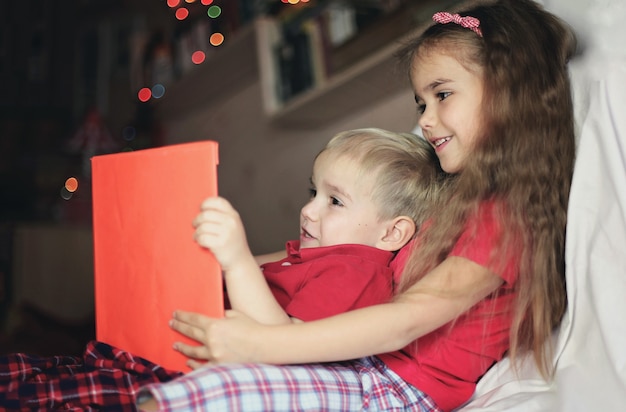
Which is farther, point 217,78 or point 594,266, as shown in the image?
point 217,78

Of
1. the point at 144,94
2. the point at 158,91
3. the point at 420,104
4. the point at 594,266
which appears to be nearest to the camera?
the point at 594,266

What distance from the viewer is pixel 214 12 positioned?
341cm

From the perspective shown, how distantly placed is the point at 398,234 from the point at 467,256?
0.22 meters

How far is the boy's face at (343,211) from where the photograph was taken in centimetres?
114

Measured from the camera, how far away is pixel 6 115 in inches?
157

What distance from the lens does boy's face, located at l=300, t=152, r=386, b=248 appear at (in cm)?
114

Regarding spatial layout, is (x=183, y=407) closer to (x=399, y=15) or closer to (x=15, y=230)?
(x=399, y=15)

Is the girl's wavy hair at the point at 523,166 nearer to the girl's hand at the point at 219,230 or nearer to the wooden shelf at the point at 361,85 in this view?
the girl's hand at the point at 219,230

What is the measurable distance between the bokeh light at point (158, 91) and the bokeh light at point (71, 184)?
627mm

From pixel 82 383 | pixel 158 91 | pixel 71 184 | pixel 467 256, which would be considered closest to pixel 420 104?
pixel 467 256

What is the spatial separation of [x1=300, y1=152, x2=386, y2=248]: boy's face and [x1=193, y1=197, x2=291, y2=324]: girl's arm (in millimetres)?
251

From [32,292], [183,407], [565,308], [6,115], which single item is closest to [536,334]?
[565,308]

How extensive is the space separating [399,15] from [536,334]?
127 cm

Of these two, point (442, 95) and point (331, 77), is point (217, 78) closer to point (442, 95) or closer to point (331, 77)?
point (331, 77)
